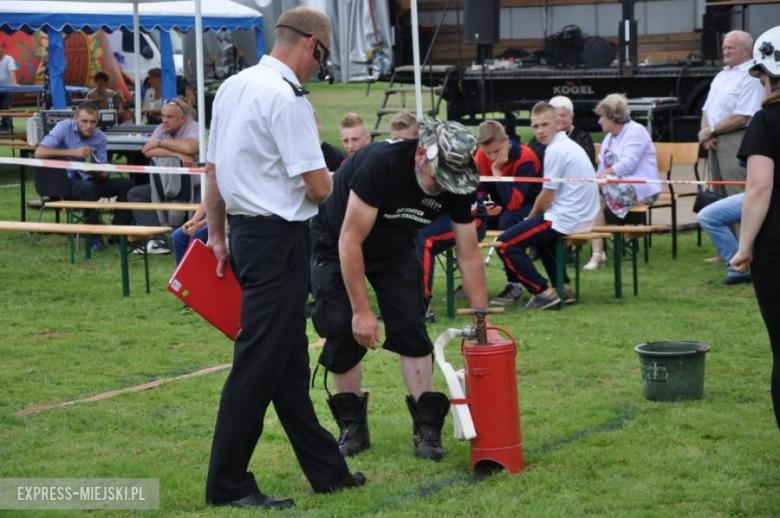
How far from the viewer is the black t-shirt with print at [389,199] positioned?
511 centimetres

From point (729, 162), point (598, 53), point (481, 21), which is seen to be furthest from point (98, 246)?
point (598, 53)

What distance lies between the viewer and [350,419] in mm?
5594

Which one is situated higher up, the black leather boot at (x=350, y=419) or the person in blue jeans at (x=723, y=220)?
the person in blue jeans at (x=723, y=220)

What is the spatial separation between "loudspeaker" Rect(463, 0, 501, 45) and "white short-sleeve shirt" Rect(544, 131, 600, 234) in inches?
376

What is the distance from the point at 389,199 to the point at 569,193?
4.33 m

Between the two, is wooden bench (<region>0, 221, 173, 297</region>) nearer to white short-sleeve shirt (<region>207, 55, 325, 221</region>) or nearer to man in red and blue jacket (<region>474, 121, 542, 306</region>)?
man in red and blue jacket (<region>474, 121, 542, 306</region>)

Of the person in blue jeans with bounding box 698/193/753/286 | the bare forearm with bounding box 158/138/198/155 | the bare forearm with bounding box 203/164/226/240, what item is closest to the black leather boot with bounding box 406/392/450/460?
the bare forearm with bounding box 203/164/226/240

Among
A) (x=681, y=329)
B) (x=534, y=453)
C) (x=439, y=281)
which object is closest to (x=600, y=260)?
(x=439, y=281)

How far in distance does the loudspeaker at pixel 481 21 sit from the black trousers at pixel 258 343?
573 inches

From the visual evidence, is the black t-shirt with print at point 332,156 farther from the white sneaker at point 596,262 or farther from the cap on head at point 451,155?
the cap on head at point 451,155

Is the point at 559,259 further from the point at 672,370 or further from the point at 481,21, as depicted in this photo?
the point at 481,21

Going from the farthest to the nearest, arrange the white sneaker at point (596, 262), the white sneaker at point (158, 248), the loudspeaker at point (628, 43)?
1. the loudspeaker at point (628, 43)
2. the white sneaker at point (158, 248)
3. the white sneaker at point (596, 262)

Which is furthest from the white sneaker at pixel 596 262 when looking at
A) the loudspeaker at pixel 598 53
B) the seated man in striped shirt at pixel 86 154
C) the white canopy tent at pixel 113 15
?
the loudspeaker at pixel 598 53

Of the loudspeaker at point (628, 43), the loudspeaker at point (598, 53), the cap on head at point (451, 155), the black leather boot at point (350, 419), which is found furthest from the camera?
the loudspeaker at point (598, 53)
